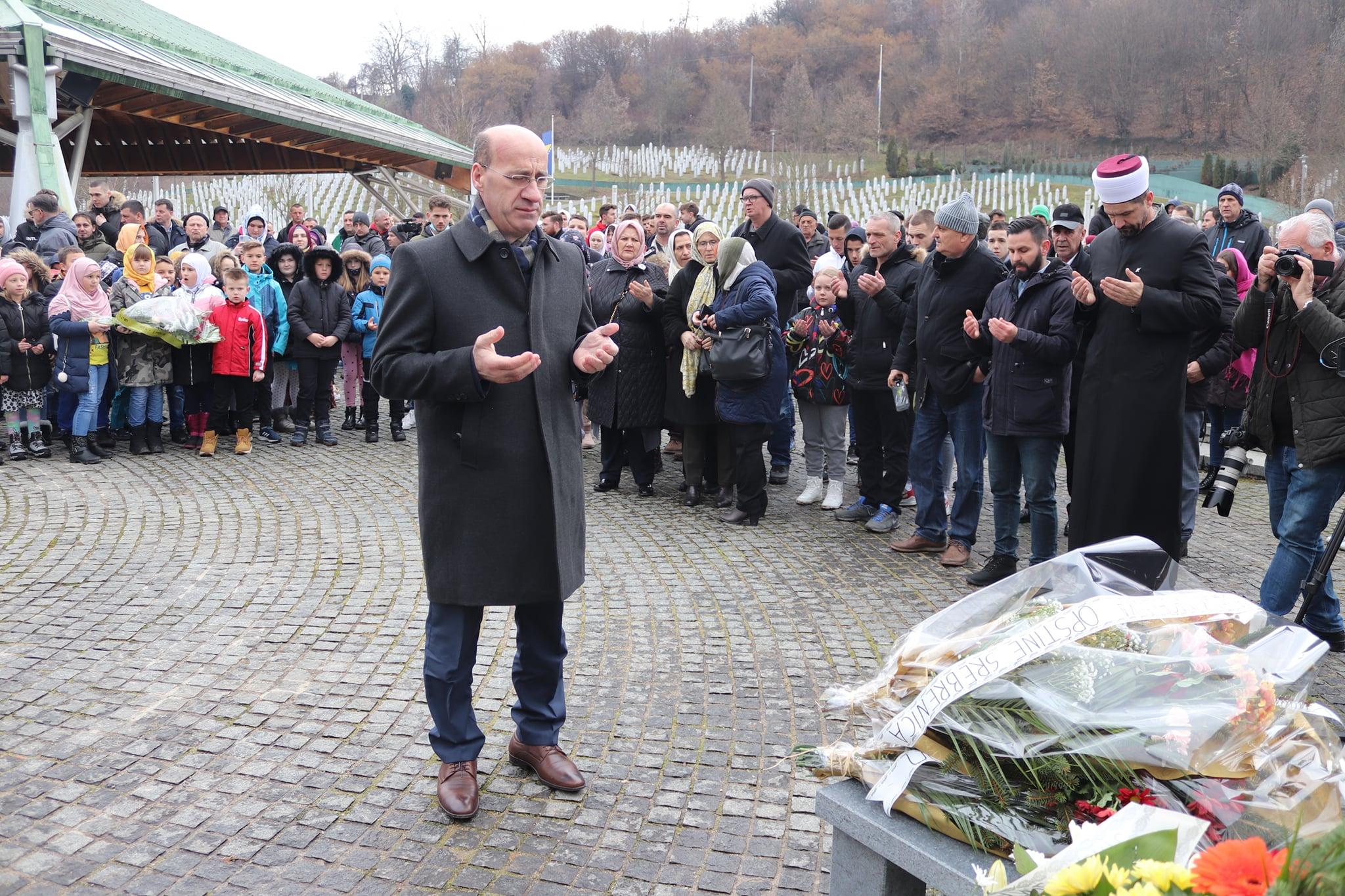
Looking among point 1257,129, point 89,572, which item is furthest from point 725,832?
point 1257,129

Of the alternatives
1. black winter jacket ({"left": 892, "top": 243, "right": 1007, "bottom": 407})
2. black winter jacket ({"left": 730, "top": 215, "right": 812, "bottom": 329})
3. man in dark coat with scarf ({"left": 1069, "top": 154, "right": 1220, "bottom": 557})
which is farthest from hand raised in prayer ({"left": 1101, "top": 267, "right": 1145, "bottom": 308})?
black winter jacket ({"left": 730, "top": 215, "right": 812, "bottom": 329})

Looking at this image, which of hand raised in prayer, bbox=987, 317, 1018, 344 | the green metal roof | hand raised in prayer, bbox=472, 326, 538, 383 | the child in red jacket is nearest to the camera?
hand raised in prayer, bbox=472, 326, 538, 383

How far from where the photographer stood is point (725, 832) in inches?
151

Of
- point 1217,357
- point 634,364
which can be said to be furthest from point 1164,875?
point 634,364

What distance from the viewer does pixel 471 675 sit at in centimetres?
404

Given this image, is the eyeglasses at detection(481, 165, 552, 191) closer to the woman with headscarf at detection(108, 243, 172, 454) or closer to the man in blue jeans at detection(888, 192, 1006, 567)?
the man in blue jeans at detection(888, 192, 1006, 567)

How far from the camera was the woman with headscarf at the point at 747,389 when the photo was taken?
8320mm

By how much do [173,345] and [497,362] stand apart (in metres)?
8.29

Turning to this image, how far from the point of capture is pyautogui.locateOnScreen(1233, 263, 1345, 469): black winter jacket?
532 centimetres

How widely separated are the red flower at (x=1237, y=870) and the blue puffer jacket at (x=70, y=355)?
1033cm

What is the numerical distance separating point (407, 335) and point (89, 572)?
4.22 m

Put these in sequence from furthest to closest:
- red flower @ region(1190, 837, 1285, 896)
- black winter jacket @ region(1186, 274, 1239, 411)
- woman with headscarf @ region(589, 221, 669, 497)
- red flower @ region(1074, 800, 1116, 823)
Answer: woman with headscarf @ region(589, 221, 669, 497) → black winter jacket @ region(1186, 274, 1239, 411) → red flower @ region(1074, 800, 1116, 823) → red flower @ region(1190, 837, 1285, 896)

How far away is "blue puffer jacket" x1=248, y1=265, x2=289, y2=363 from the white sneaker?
18.4ft

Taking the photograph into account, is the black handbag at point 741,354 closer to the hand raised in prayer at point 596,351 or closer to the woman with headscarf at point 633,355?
the woman with headscarf at point 633,355
